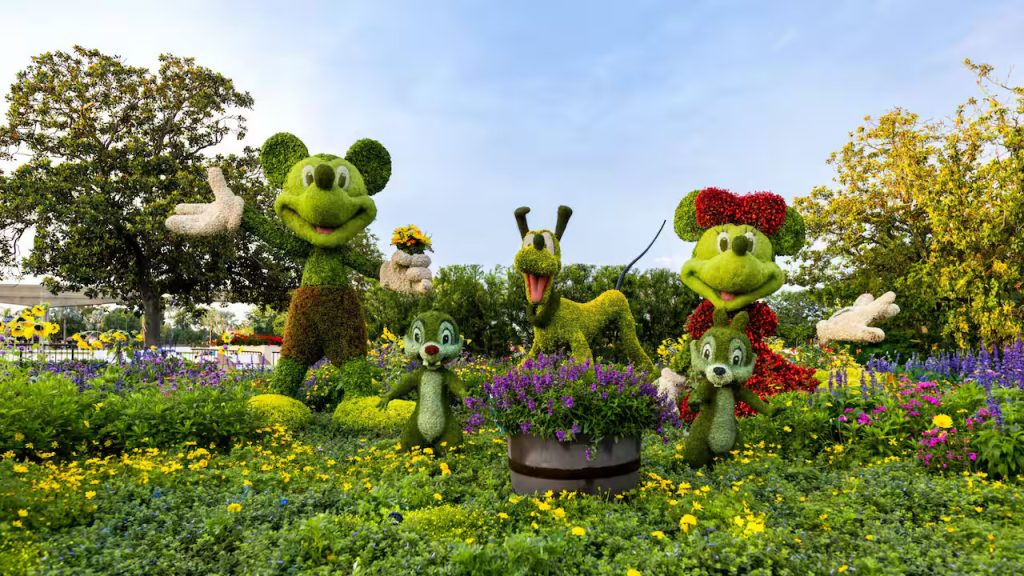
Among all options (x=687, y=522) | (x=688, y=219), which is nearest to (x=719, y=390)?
(x=687, y=522)

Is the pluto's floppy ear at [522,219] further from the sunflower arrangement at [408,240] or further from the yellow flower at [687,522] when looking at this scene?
the yellow flower at [687,522]

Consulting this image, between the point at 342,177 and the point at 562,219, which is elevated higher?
the point at 342,177

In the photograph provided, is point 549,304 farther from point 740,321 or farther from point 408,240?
point 740,321

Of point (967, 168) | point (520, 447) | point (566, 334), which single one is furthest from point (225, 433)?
point (967, 168)

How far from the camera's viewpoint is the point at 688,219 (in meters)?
7.18

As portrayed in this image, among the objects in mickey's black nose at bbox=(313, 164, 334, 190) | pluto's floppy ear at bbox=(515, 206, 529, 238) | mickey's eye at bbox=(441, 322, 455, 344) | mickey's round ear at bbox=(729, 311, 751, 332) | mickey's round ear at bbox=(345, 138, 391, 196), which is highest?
mickey's round ear at bbox=(345, 138, 391, 196)

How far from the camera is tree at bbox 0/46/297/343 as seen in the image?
15.5m

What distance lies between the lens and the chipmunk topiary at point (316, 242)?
694cm

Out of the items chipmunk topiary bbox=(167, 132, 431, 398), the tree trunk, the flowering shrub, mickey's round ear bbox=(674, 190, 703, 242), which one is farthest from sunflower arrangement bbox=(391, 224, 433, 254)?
the tree trunk

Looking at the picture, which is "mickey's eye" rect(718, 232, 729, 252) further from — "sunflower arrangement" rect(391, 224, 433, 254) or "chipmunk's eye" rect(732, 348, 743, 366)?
"sunflower arrangement" rect(391, 224, 433, 254)

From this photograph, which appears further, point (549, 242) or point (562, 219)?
point (562, 219)

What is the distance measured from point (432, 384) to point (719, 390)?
7.12ft

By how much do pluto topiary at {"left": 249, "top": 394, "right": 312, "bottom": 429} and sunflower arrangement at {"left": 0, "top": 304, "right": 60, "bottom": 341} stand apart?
231 cm

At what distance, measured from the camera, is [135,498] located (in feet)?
13.0
